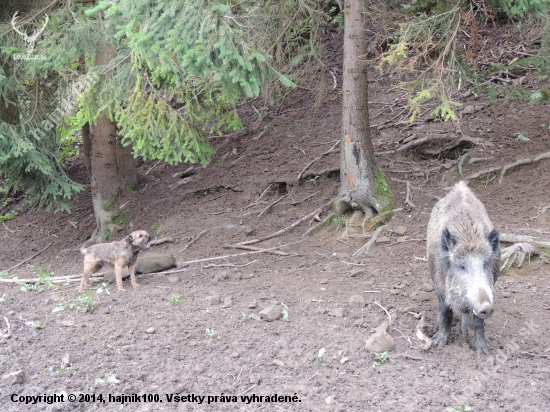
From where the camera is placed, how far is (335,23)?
53.2 feet

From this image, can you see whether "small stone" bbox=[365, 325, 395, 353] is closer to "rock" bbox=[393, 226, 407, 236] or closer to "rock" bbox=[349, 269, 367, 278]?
"rock" bbox=[349, 269, 367, 278]

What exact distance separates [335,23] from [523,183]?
9063 mm

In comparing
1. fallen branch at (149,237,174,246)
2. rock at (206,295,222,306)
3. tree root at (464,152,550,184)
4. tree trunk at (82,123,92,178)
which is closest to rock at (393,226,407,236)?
tree root at (464,152,550,184)

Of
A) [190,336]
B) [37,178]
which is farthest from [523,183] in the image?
[37,178]

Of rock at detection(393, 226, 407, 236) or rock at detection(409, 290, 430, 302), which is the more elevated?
rock at detection(393, 226, 407, 236)

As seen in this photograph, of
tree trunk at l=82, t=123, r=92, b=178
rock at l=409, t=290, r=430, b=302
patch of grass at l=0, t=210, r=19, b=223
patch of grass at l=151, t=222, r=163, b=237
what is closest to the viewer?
rock at l=409, t=290, r=430, b=302

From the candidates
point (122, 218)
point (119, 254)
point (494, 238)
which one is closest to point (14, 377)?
point (119, 254)

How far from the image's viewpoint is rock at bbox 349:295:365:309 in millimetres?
6348

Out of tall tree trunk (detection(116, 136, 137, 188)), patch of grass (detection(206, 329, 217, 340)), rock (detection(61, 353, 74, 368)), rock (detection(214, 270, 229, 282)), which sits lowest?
rock (detection(214, 270, 229, 282))

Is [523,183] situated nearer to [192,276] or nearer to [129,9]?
[192,276]

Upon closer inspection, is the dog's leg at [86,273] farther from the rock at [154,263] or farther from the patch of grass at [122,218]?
the patch of grass at [122,218]

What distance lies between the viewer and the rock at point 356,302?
635 cm

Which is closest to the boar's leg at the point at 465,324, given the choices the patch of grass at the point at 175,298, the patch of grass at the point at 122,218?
the patch of grass at the point at 175,298

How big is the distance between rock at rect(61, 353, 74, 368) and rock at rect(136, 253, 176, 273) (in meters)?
2.88
